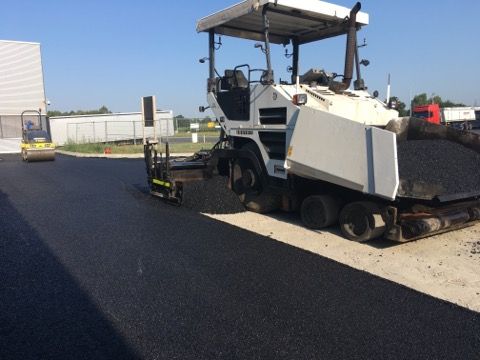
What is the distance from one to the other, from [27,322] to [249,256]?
228 cm

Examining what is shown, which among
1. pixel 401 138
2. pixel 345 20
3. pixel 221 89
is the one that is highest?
pixel 345 20

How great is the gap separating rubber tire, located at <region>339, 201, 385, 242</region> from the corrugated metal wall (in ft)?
103

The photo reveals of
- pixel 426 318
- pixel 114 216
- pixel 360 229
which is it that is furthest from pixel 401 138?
pixel 114 216

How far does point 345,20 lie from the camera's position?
267 inches

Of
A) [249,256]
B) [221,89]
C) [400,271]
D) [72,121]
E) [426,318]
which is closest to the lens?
[426,318]

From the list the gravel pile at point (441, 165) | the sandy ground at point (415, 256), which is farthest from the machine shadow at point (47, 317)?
the gravel pile at point (441, 165)

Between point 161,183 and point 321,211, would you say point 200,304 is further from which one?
point 161,183

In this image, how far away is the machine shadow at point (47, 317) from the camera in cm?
295

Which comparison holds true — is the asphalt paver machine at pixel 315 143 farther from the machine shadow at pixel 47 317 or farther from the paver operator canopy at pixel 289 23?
the machine shadow at pixel 47 317

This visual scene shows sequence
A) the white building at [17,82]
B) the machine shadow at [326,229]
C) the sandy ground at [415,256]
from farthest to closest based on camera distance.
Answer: the white building at [17,82] → the machine shadow at [326,229] → the sandy ground at [415,256]

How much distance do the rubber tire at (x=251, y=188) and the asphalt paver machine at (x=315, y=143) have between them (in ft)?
0.05

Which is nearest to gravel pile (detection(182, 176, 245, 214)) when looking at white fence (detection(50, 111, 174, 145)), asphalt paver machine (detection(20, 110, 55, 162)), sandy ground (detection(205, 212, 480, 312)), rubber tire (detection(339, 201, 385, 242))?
sandy ground (detection(205, 212, 480, 312))

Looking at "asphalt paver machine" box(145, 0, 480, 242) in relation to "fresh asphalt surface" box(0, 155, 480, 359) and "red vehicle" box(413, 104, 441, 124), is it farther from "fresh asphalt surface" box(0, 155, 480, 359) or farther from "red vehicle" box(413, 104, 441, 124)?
"red vehicle" box(413, 104, 441, 124)

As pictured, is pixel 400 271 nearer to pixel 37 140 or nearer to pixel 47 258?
pixel 47 258
